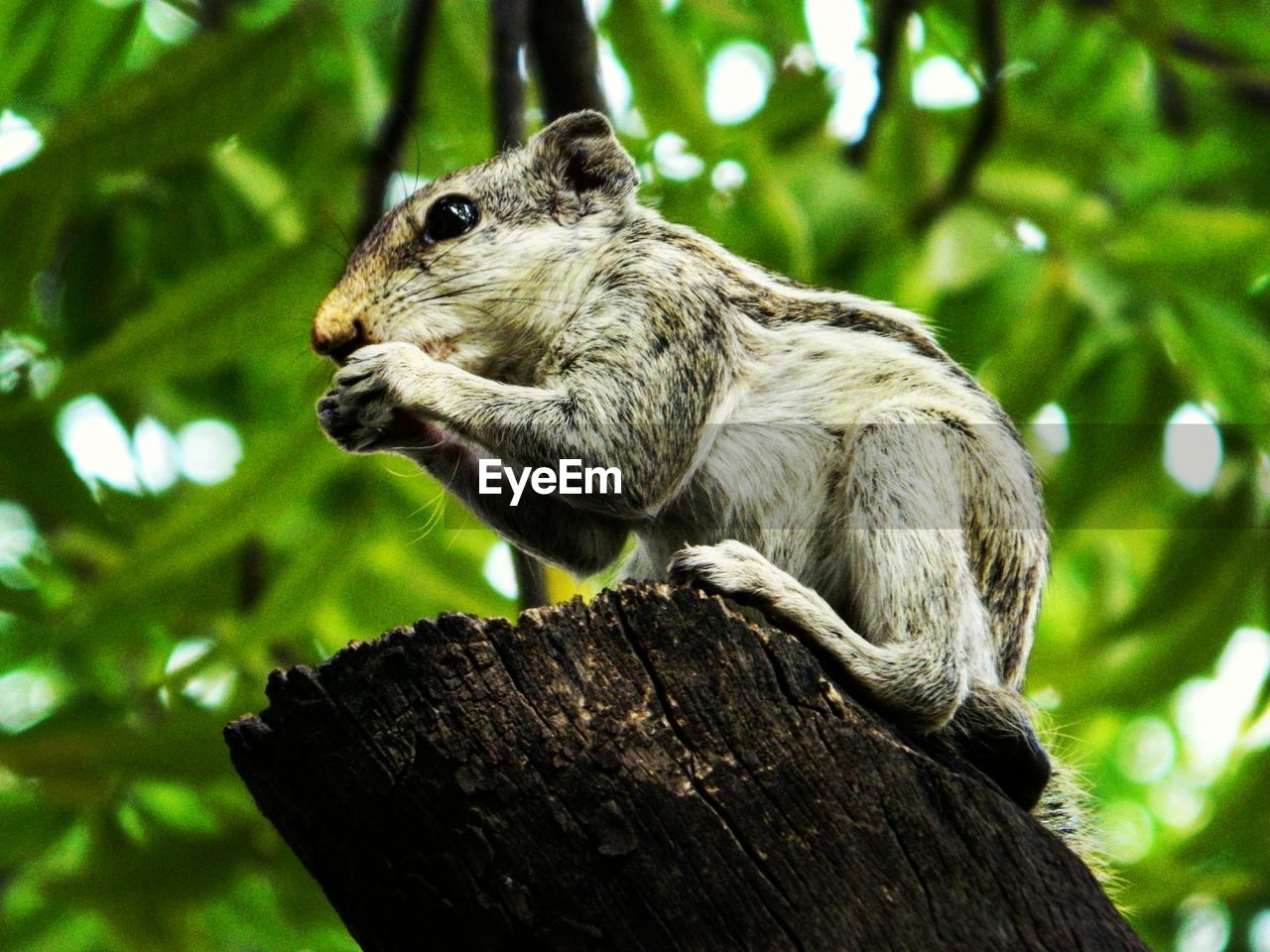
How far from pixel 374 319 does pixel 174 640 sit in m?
2.91

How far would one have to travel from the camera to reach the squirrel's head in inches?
139

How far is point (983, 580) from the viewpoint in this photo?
335cm

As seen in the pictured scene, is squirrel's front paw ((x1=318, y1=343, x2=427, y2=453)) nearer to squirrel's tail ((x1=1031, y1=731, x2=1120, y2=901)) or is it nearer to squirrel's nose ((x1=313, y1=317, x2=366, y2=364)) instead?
squirrel's nose ((x1=313, y1=317, x2=366, y2=364))

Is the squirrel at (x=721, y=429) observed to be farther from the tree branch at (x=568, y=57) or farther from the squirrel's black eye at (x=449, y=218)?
the tree branch at (x=568, y=57)

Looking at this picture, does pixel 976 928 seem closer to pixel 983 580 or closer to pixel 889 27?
pixel 983 580

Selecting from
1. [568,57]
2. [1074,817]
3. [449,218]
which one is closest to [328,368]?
[449,218]

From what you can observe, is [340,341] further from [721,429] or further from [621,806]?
[621,806]

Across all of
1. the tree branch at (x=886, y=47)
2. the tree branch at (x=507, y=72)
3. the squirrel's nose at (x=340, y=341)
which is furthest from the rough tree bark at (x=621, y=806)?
the tree branch at (x=886, y=47)

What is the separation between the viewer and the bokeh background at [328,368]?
4.45m

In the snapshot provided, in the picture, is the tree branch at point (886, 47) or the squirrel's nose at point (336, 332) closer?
the squirrel's nose at point (336, 332)

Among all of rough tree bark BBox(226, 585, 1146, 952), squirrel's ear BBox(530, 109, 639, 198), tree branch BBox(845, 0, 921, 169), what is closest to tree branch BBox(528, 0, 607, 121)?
squirrel's ear BBox(530, 109, 639, 198)

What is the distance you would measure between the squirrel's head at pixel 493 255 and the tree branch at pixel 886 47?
193 cm

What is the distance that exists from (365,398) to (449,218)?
2.65ft

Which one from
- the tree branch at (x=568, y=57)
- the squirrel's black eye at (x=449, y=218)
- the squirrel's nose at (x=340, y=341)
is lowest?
the squirrel's nose at (x=340, y=341)
